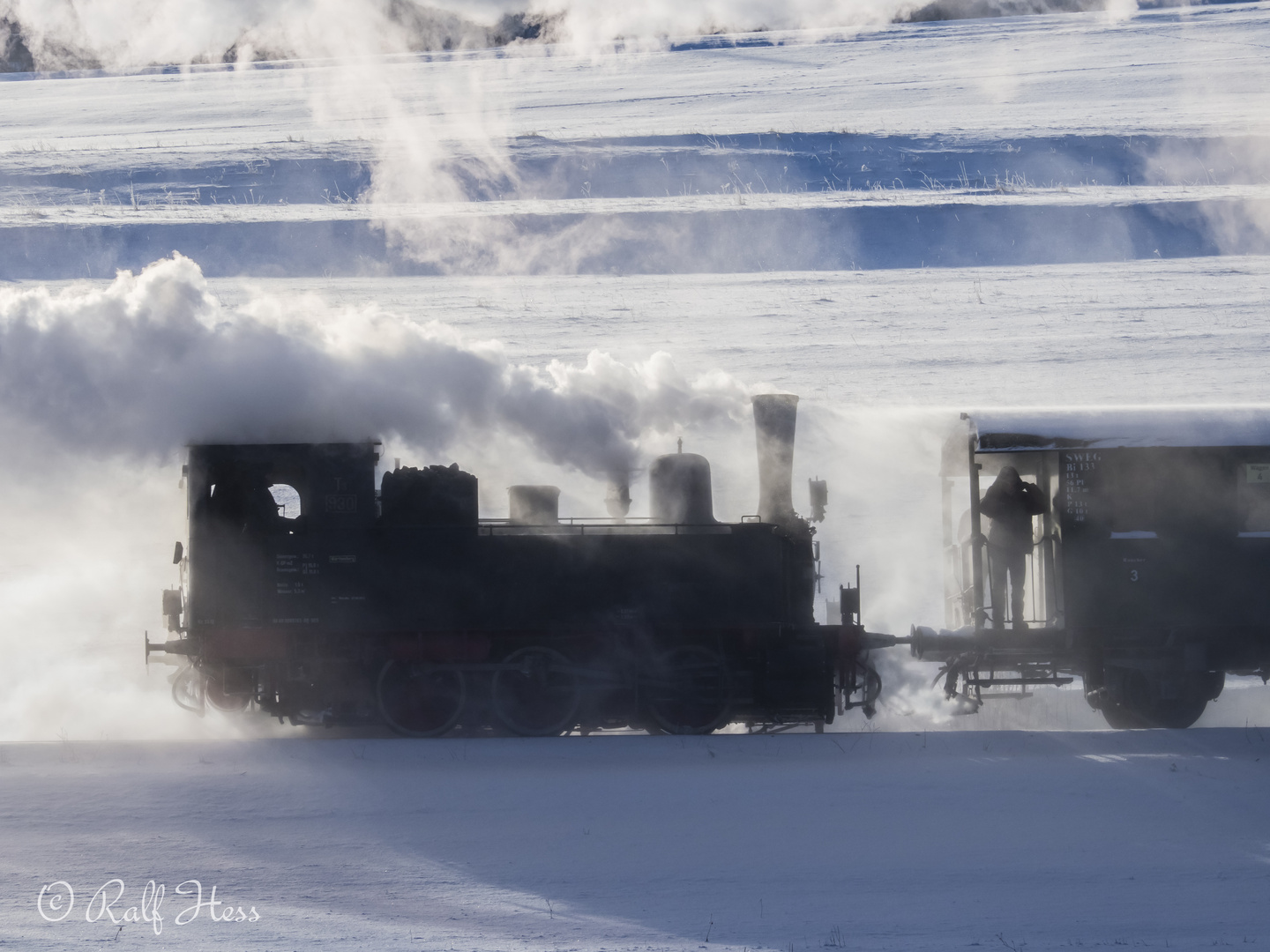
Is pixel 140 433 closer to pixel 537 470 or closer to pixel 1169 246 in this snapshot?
pixel 537 470

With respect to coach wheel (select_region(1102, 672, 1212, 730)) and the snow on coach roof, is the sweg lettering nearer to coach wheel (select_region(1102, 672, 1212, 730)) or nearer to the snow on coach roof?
the snow on coach roof

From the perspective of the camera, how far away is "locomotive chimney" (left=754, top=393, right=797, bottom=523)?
1118 centimetres

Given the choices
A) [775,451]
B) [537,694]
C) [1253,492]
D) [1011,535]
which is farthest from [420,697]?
[1253,492]

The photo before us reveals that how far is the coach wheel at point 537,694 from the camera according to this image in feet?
35.2

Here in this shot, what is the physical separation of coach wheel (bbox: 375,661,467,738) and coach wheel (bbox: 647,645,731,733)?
5.72 feet

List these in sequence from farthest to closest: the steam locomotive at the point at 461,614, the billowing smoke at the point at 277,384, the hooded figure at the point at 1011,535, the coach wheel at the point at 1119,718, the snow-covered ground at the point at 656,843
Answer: the coach wheel at the point at 1119,718 → the hooded figure at the point at 1011,535 → the billowing smoke at the point at 277,384 → the steam locomotive at the point at 461,614 → the snow-covered ground at the point at 656,843

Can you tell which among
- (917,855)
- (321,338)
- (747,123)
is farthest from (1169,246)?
(917,855)

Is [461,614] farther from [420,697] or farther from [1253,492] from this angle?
[1253,492]

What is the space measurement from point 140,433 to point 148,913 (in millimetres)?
5898

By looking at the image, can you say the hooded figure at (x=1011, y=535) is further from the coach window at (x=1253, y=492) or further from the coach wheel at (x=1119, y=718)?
the coach window at (x=1253, y=492)

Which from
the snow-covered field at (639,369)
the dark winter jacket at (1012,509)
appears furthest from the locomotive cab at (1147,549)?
the snow-covered field at (639,369)

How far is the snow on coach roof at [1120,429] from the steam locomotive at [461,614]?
7.20ft

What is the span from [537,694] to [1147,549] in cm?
565

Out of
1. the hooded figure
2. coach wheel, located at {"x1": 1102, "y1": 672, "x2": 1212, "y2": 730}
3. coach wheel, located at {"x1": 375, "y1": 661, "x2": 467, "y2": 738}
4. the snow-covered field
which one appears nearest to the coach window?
coach wheel, located at {"x1": 1102, "y1": 672, "x2": 1212, "y2": 730}
